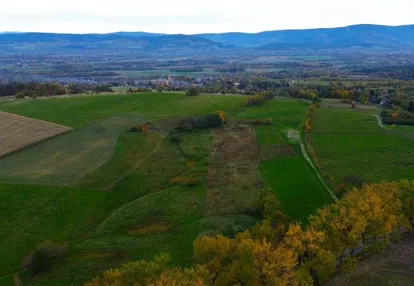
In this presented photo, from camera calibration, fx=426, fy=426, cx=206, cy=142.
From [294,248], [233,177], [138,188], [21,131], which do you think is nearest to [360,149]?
[233,177]

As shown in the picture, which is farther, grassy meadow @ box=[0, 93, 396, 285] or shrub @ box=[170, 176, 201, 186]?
shrub @ box=[170, 176, 201, 186]

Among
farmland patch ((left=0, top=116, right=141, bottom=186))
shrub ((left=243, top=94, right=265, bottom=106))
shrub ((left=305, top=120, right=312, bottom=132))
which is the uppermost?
shrub ((left=243, top=94, right=265, bottom=106))

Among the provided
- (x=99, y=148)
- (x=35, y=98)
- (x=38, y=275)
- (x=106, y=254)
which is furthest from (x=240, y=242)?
(x=35, y=98)

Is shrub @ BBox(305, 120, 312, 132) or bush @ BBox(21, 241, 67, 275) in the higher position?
shrub @ BBox(305, 120, 312, 132)

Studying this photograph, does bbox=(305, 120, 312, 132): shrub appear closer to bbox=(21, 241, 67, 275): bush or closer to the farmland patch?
the farmland patch

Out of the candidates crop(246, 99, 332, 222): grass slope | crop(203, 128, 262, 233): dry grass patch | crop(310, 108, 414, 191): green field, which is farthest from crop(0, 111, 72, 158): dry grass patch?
crop(310, 108, 414, 191): green field

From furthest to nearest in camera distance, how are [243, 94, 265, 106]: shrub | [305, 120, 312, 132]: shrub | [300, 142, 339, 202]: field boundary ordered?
1. [243, 94, 265, 106]: shrub
2. [305, 120, 312, 132]: shrub
3. [300, 142, 339, 202]: field boundary

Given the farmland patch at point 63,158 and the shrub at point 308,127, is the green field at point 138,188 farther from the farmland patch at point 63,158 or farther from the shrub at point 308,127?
the shrub at point 308,127

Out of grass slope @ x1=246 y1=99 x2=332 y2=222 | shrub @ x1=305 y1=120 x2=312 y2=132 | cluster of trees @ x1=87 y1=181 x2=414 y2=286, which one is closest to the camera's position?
cluster of trees @ x1=87 y1=181 x2=414 y2=286
